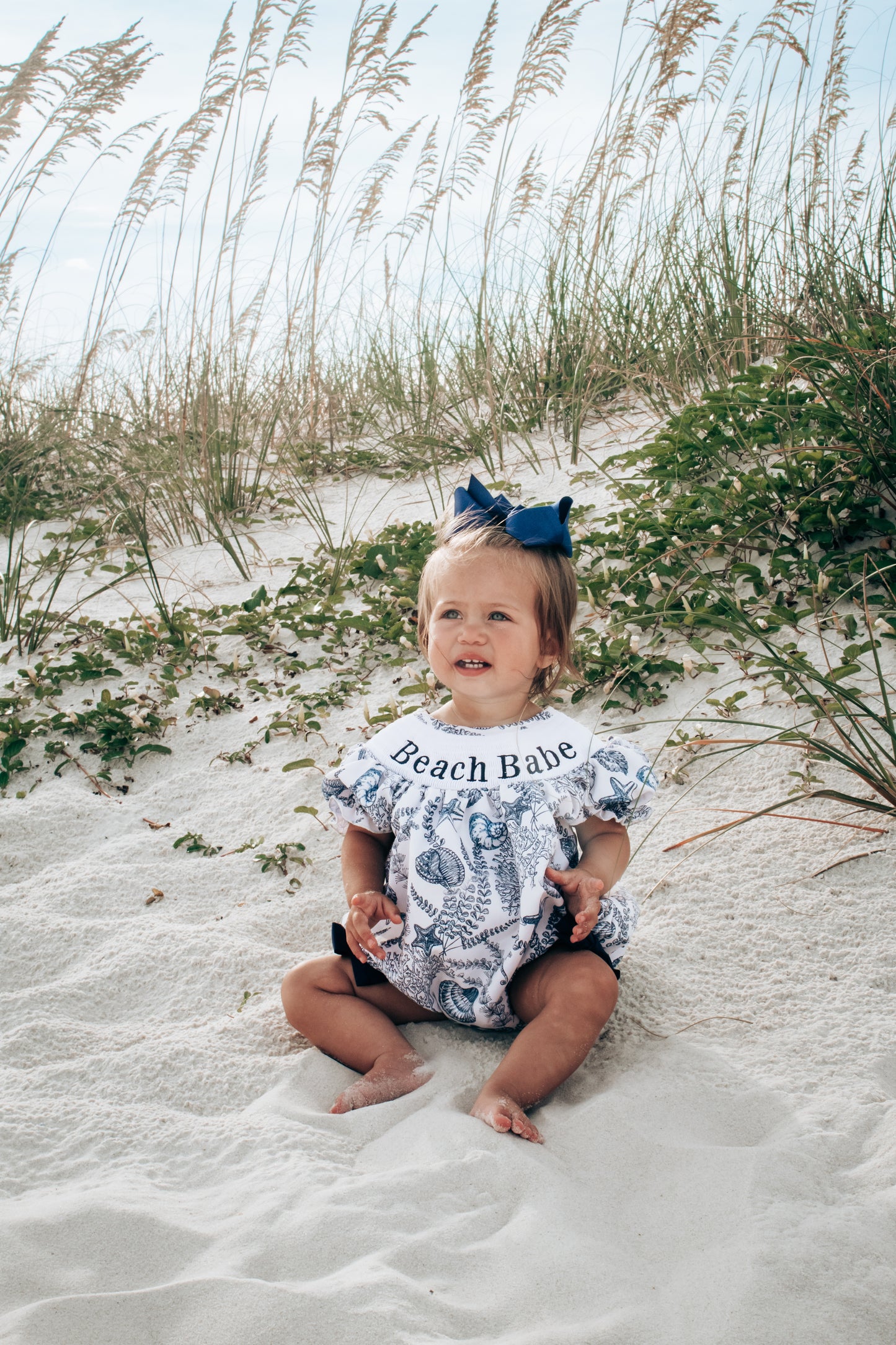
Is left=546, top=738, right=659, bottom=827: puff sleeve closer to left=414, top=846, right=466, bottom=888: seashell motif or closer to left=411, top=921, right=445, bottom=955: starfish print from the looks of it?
left=414, top=846, right=466, bottom=888: seashell motif

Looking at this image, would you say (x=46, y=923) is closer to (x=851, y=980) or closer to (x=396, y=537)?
(x=851, y=980)

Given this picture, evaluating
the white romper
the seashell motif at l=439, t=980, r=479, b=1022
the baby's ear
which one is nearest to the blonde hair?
the baby's ear

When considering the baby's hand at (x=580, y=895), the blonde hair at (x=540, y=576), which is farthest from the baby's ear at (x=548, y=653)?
the baby's hand at (x=580, y=895)

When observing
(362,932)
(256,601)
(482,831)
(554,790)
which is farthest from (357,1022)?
(256,601)

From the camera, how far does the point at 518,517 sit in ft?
6.82

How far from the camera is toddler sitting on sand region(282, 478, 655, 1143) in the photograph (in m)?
1.98

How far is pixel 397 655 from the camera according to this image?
395cm

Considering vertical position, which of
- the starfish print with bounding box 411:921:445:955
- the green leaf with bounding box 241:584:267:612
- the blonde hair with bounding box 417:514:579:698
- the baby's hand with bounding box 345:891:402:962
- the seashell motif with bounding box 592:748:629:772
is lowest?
the starfish print with bounding box 411:921:445:955

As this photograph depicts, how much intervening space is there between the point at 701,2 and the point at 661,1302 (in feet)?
18.9

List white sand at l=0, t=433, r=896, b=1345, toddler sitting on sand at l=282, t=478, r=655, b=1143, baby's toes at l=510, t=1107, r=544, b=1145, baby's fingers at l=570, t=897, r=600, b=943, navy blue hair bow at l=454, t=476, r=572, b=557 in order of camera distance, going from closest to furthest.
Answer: white sand at l=0, t=433, r=896, b=1345, baby's toes at l=510, t=1107, r=544, b=1145, baby's fingers at l=570, t=897, r=600, b=943, toddler sitting on sand at l=282, t=478, r=655, b=1143, navy blue hair bow at l=454, t=476, r=572, b=557

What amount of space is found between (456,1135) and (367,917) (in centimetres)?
45

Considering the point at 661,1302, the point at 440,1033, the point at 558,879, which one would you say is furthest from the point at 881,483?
the point at 661,1302

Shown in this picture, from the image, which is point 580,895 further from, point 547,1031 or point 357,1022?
point 357,1022

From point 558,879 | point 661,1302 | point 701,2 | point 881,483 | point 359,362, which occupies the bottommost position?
point 661,1302
